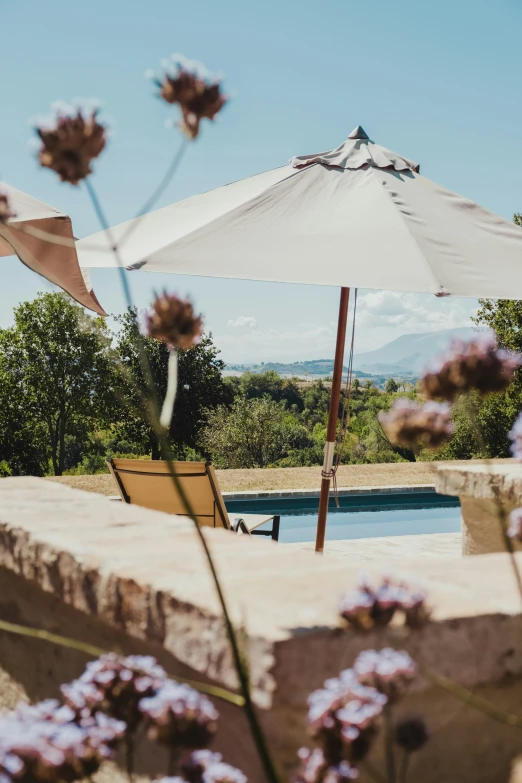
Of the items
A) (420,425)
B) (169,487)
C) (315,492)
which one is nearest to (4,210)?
(420,425)

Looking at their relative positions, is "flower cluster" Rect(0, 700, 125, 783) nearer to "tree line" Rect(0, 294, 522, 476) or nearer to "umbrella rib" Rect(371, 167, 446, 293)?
"umbrella rib" Rect(371, 167, 446, 293)

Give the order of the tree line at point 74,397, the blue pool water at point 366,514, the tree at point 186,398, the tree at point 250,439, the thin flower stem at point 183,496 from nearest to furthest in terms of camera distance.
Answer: the thin flower stem at point 183,496 < the blue pool water at point 366,514 < the tree at point 250,439 < the tree at point 186,398 < the tree line at point 74,397

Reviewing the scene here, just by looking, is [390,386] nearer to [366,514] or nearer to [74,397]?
[74,397]

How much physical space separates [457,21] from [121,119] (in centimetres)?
677

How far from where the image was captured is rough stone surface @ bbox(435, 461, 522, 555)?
8.34 feet

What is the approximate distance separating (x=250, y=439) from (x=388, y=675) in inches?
840

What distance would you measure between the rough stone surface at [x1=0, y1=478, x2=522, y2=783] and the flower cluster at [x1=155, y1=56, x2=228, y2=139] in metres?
0.53

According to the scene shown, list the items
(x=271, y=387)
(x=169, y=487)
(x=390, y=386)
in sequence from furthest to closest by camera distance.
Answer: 1. (x=271, y=387)
2. (x=390, y=386)
3. (x=169, y=487)

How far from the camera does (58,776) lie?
0.71 meters

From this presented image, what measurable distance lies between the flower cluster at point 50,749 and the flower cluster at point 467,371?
1.62 ft

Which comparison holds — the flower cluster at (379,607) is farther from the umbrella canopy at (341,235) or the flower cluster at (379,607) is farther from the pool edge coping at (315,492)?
the pool edge coping at (315,492)

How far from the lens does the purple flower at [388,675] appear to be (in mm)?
754

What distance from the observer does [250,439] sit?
22.1 meters

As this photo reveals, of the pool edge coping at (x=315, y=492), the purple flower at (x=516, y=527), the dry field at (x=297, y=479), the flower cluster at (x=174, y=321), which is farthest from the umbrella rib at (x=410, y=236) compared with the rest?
the dry field at (x=297, y=479)
